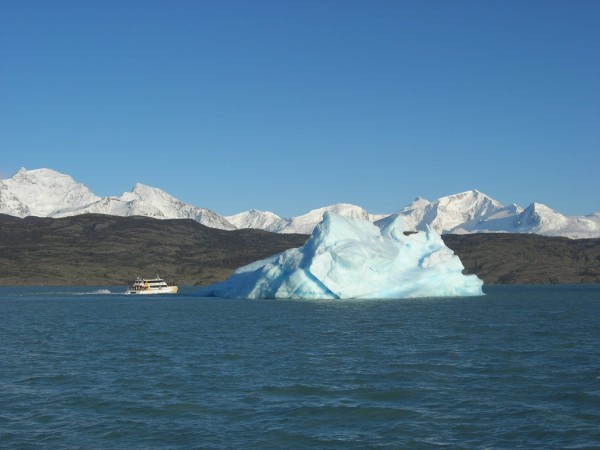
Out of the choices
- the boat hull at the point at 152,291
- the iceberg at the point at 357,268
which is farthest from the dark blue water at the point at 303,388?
the boat hull at the point at 152,291

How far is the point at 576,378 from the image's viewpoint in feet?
92.7

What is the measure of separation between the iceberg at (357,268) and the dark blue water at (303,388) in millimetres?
26635

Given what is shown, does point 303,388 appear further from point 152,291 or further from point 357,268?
point 152,291

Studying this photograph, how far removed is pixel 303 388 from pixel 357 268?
1981 inches

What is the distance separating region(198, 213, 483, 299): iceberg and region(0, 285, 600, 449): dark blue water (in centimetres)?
2664

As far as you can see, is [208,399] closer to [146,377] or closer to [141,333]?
[146,377]

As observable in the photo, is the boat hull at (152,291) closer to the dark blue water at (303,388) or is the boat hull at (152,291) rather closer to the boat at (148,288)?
the boat at (148,288)

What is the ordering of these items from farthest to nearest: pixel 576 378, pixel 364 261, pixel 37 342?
pixel 364 261 < pixel 37 342 < pixel 576 378

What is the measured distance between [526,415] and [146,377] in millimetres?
14599

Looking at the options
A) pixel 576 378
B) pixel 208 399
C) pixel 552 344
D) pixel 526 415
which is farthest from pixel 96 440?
pixel 552 344

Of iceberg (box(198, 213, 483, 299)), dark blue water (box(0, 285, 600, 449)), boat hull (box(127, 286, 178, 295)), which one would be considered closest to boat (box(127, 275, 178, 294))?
boat hull (box(127, 286, 178, 295))

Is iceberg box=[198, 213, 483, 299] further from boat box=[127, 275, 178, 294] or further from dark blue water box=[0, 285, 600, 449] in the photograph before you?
boat box=[127, 275, 178, 294]

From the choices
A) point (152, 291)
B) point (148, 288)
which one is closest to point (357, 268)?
point (148, 288)

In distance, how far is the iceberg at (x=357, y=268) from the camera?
7656 cm
